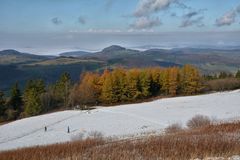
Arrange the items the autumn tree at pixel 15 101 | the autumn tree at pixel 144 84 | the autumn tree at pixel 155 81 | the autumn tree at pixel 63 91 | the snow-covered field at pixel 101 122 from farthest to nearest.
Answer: the autumn tree at pixel 155 81, the autumn tree at pixel 144 84, the autumn tree at pixel 63 91, the autumn tree at pixel 15 101, the snow-covered field at pixel 101 122

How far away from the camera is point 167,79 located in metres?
115

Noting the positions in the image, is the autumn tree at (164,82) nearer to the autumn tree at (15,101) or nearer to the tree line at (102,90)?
the tree line at (102,90)

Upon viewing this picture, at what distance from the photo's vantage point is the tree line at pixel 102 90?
325ft

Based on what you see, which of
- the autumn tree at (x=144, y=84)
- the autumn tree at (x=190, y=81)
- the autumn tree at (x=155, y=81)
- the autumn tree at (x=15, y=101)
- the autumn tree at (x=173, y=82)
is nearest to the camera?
the autumn tree at (x=15, y=101)

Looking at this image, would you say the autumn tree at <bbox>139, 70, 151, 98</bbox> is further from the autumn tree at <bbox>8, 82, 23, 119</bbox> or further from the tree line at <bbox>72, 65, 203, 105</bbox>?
the autumn tree at <bbox>8, 82, 23, 119</bbox>

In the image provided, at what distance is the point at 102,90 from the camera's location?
108000 mm

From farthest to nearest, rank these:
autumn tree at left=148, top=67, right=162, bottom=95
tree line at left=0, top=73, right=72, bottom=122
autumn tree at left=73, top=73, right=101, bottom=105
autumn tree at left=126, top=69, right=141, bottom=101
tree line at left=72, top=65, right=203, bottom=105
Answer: autumn tree at left=148, top=67, right=162, bottom=95, autumn tree at left=126, top=69, right=141, bottom=101, tree line at left=72, top=65, right=203, bottom=105, autumn tree at left=73, top=73, right=101, bottom=105, tree line at left=0, top=73, right=72, bottom=122

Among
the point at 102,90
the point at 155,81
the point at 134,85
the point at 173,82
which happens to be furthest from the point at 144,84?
the point at 102,90

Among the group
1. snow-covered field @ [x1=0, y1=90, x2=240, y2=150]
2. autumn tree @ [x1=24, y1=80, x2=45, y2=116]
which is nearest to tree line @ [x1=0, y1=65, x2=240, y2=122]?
autumn tree @ [x1=24, y1=80, x2=45, y2=116]

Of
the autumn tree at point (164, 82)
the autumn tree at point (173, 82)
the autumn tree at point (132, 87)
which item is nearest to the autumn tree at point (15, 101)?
the autumn tree at point (132, 87)

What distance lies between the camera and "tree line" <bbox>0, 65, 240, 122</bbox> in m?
98.9

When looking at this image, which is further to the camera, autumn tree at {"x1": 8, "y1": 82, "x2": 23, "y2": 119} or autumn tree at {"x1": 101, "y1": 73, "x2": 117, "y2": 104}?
autumn tree at {"x1": 101, "y1": 73, "x2": 117, "y2": 104}

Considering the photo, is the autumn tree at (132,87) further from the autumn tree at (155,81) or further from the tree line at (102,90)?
the autumn tree at (155,81)

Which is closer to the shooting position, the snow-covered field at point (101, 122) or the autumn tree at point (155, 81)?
the snow-covered field at point (101, 122)
